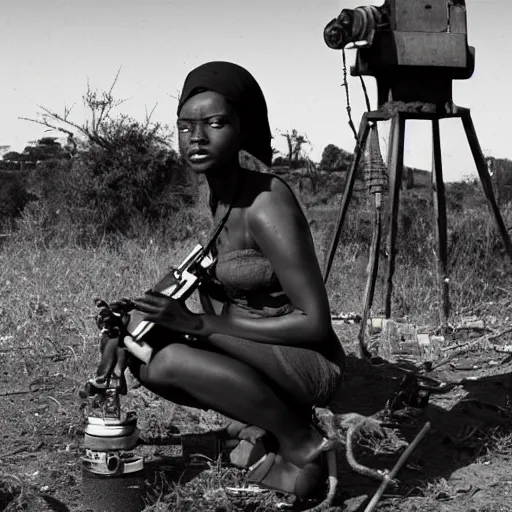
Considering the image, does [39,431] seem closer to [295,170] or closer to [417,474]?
[417,474]

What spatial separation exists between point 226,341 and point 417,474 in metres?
1.14

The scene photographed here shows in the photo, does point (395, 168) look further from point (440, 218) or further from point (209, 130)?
point (209, 130)

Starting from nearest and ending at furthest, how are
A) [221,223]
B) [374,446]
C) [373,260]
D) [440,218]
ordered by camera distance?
[221,223]
[374,446]
[373,260]
[440,218]

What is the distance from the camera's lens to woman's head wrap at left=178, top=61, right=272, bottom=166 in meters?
3.02

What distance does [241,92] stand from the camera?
9.92ft

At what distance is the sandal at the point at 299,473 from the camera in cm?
302

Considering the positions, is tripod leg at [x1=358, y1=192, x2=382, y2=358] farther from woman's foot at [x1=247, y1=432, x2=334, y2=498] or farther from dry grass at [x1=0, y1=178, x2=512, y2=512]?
woman's foot at [x1=247, y1=432, x2=334, y2=498]

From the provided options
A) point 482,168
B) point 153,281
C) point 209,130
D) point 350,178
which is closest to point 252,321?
point 209,130

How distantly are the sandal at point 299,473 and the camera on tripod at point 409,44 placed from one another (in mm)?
3120

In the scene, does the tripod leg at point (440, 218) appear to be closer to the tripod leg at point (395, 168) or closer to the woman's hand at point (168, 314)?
the tripod leg at point (395, 168)

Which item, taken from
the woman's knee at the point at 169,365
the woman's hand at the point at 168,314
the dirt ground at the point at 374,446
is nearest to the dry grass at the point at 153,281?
the dirt ground at the point at 374,446

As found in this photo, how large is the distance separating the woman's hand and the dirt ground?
0.72 meters

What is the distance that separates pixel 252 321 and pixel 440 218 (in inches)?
130

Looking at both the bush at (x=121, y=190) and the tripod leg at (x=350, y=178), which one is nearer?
the tripod leg at (x=350, y=178)
